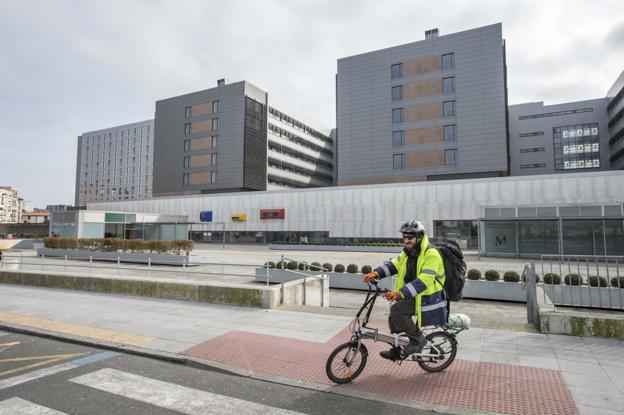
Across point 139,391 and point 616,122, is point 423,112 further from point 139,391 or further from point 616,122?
point 139,391

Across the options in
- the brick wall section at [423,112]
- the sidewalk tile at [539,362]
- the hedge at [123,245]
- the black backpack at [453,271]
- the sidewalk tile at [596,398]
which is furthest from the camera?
the brick wall section at [423,112]

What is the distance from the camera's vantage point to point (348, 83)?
54469 millimetres

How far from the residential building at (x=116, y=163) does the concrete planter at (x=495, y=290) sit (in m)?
122

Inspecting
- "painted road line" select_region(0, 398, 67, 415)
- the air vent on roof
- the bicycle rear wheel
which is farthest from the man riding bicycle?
the air vent on roof

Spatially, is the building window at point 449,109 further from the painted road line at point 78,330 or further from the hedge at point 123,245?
the painted road line at point 78,330

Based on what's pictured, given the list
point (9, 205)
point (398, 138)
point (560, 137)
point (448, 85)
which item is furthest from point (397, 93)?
point (9, 205)

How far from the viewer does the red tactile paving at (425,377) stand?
4273mm

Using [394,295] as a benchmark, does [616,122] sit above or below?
above

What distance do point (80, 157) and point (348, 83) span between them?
120650 millimetres

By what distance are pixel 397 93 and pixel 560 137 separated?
4007 centimetres

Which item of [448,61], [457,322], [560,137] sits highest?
[448,61]

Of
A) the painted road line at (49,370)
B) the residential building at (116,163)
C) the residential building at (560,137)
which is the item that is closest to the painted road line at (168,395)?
the painted road line at (49,370)

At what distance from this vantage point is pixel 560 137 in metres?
70.6

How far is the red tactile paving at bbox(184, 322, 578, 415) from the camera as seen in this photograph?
4273 millimetres
